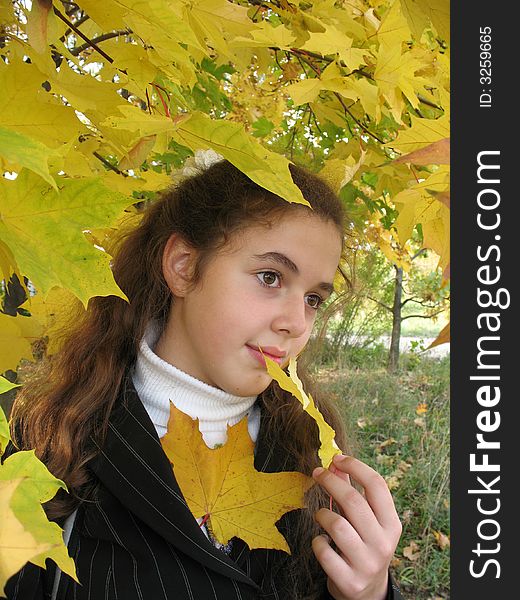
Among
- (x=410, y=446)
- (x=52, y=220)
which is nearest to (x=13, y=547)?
(x=52, y=220)

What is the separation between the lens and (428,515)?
3471 millimetres

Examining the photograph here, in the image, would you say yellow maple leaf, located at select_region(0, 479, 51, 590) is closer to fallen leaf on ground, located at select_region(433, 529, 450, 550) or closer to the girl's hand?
the girl's hand

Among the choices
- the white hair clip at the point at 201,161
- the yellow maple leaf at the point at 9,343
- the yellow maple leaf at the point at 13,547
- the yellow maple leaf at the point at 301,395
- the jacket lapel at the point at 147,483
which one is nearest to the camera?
the yellow maple leaf at the point at 13,547

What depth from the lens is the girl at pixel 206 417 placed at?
1.05 metres

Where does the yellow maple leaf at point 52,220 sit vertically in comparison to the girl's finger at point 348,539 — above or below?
above

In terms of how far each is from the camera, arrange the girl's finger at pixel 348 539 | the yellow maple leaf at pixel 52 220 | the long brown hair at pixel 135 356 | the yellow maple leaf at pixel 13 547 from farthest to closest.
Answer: the long brown hair at pixel 135 356 < the girl's finger at pixel 348 539 < the yellow maple leaf at pixel 52 220 < the yellow maple leaf at pixel 13 547

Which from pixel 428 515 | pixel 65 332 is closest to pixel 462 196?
pixel 65 332

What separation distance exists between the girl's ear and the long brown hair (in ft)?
0.08

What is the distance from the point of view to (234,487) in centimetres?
104

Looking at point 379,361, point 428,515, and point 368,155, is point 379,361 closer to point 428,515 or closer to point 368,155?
point 428,515

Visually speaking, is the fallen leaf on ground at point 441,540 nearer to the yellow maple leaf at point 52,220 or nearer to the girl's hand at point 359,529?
the girl's hand at point 359,529

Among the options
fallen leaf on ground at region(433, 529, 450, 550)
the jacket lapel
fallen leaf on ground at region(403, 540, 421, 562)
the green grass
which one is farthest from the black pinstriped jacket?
fallen leaf on ground at region(433, 529, 450, 550)

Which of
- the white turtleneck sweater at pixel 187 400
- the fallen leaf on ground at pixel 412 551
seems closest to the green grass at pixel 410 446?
the fallen leaf on ground at pixel 412 551

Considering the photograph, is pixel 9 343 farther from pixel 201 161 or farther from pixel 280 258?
pixel 201 161
